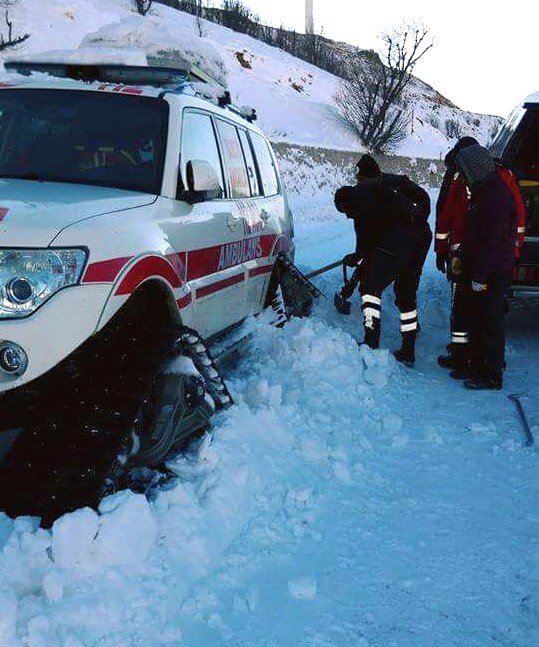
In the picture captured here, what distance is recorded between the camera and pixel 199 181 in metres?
3.48

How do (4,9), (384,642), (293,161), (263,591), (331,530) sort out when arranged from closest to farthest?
(384,642) → (263,591) → (331,530) → (293,161) → (4,9)

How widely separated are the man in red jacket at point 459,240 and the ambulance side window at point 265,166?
1561mm

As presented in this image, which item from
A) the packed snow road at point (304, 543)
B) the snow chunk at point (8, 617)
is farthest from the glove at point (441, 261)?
the snow chunk at point (8, 617)

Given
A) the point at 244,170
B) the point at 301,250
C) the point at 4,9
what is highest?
the point at 4,9

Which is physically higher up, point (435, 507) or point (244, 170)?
point (244, 170)

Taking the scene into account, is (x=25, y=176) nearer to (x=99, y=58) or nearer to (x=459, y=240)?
(x=99, y=58)

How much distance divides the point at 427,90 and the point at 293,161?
170 ft

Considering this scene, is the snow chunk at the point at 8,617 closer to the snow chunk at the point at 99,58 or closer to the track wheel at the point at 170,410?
the track wheel at the point at 170,410

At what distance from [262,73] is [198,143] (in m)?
39.1

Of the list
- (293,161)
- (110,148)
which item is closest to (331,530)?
(110,148)

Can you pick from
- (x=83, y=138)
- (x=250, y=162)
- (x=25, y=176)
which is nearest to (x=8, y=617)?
(x=25, y=176)

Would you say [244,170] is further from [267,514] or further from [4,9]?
[4,9]

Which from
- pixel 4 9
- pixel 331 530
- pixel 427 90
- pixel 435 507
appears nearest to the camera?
pixel 331 530

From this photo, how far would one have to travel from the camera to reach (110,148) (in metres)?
3.60
